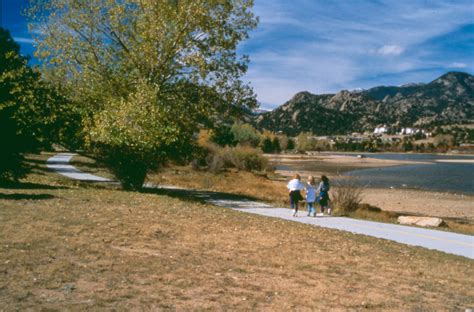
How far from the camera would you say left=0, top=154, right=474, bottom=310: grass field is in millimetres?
6121

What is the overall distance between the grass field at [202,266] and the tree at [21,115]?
484 cm

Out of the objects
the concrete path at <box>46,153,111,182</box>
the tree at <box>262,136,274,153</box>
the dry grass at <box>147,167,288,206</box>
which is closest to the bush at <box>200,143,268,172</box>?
the dry grass at <box>147,167,288,206</box>

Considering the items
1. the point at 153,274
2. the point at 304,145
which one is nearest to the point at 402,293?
the point at 153,274

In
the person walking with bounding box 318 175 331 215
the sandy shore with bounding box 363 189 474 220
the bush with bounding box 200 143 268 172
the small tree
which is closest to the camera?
the person walking with bounding box 318 175 331 215

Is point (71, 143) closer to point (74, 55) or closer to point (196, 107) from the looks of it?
point (74, 55)

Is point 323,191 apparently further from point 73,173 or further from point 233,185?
point 233,185

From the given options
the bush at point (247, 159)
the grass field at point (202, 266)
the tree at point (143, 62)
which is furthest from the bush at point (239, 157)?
the grass field at point (202, 266)

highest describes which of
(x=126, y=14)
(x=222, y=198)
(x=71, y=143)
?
(x=126, y=14)

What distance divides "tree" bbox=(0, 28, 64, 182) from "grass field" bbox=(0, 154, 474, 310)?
484cm

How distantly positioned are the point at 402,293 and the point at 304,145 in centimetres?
15888

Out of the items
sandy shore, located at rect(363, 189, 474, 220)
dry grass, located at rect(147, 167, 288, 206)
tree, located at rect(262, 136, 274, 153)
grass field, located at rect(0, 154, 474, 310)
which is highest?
tree, located at rect(262, 136, 274, 153)

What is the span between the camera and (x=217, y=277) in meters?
7.25

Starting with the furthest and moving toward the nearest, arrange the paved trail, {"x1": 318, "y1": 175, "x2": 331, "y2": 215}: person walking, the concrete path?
the concrete path, {"x1": 318, "y1": 175, "x2": 331, "y2": 215}: person walking, the paved trail

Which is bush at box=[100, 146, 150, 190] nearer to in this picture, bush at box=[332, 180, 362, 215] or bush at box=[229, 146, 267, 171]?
bush at box=[332, 180, 362, 215]
